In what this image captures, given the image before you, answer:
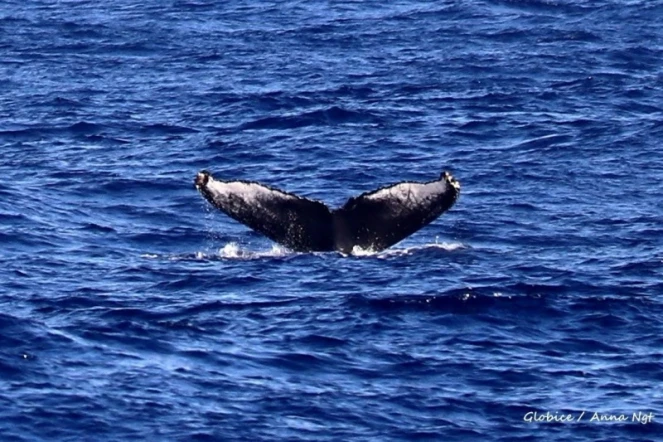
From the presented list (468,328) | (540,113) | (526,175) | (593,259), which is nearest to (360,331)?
(468,328)

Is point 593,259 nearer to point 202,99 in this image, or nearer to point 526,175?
point 526,175

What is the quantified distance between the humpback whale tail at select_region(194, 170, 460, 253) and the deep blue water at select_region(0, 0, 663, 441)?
57 centimetres

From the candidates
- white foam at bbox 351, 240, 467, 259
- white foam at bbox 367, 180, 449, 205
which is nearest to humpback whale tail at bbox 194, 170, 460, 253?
white foam at bbox 367, 180, 449, 205

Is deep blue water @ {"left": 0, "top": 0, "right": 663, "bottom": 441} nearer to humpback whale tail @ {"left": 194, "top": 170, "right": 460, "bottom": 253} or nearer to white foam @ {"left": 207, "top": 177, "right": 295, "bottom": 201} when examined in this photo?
humpback whale tail @ {"left": 194, "top": 170, "right": 460, "bottom": 253}

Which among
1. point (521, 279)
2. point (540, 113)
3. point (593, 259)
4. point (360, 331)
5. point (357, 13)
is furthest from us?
point (357, 13)

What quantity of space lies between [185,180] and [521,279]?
28.5 feet

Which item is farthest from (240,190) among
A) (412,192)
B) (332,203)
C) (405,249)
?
(332,203)

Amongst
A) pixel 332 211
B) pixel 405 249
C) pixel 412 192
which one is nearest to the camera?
pixel 412 192

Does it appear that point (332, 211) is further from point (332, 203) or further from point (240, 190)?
point (332, 203)

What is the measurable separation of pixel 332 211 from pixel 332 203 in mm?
5611

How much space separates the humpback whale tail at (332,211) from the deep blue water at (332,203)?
1.88ft

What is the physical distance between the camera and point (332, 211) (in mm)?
22016

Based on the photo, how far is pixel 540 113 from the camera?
3369cm

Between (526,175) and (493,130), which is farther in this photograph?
(493,130)
